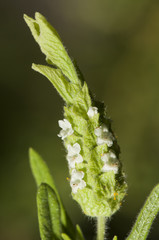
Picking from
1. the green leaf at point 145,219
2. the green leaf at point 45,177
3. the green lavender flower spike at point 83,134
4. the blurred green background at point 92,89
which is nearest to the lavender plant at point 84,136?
the green lavender flower spike at point 83,134

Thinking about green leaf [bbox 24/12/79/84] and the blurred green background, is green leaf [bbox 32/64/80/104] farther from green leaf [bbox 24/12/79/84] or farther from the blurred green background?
the blurred green background

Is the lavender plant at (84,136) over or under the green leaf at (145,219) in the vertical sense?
over

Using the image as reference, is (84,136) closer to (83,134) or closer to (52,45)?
(83,134)

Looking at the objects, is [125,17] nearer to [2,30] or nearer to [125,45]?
[125,45]

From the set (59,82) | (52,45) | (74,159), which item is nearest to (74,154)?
(74,159)

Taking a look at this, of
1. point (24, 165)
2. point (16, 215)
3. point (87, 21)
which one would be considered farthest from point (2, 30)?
point (16, 215)

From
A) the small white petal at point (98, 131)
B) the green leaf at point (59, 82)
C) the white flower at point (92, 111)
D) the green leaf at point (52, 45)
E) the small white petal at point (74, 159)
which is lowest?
the small white petal at point (74, 159)

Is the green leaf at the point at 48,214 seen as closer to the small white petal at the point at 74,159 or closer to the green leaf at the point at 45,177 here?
the green leaf at the point at 45,177
